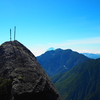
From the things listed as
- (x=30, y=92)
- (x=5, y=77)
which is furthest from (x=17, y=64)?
(x=30, y=92)

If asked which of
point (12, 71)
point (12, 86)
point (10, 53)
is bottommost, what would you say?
point (12, 86)

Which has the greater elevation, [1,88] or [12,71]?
[12,71]

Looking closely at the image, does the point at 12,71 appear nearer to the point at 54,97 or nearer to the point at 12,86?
the point at 12,86

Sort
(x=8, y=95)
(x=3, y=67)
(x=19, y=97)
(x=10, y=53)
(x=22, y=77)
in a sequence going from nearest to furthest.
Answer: (x=19, y=97), (x=8, y=95), (x=22, y=77), (x=3, y=67), (x=10, y=53)

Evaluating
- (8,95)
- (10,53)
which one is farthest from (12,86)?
(10,53)

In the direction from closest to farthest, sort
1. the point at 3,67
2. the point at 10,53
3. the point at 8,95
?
the point at 8,95 < the point at 3,67 < the point at 10,53

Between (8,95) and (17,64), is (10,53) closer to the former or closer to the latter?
(17,64)

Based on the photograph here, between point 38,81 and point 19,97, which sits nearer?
point 19,97

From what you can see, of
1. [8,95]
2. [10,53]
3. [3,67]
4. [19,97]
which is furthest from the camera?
[10,53]

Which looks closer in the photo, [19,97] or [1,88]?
[19,97]
